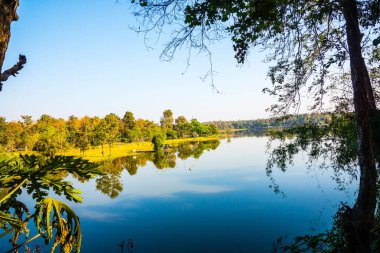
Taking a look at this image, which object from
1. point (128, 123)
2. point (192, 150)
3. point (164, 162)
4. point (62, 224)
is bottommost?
point (164, 162)

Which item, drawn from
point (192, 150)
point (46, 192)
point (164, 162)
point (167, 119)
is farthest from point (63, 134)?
point (167, 119)

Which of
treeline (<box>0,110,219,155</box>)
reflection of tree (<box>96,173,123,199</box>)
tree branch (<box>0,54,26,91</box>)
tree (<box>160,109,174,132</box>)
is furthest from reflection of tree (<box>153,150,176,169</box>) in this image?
tree (<box>160,109,174,132</box>)

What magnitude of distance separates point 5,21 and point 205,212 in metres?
20.8

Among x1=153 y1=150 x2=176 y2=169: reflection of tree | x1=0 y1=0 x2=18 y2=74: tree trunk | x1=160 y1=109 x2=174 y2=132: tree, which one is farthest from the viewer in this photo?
x1=160 y1=109 x2=174 y2=132: tree

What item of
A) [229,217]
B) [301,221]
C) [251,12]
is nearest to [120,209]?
[229,217]

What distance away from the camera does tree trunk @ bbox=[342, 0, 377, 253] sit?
4441 millimetres

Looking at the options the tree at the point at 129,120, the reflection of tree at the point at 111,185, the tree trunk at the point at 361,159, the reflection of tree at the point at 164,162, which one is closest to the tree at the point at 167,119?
the tree at the point at 129,120

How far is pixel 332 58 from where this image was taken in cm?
→ 671

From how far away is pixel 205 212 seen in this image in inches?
827

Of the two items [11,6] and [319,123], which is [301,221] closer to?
[319,123]

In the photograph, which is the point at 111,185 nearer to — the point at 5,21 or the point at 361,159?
the point at 361,159

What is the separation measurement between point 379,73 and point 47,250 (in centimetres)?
1892

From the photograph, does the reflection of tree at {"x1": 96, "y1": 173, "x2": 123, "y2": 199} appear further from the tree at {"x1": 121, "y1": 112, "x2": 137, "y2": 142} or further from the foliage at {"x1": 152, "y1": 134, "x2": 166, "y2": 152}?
the tree at {"x1": 121, "y1": 112, "x2": 137, "y2": 142}

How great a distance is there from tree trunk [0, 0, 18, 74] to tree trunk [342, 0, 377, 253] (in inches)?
208
